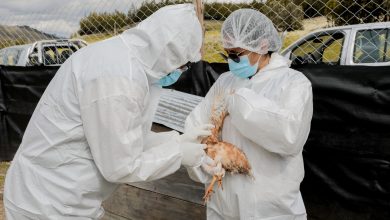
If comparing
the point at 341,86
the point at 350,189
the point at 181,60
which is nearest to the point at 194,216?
the point at 350,189

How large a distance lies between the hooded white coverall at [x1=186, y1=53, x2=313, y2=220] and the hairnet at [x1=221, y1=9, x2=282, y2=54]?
84 millimetres

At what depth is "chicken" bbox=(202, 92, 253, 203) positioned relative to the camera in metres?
2.15

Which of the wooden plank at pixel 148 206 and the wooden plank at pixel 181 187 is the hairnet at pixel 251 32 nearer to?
the wooden plank at pixel 181 187

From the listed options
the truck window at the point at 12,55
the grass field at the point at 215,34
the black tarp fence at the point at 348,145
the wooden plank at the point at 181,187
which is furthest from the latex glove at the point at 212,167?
the truck window at the point at 12,55

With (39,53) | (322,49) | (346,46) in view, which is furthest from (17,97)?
(346,46)

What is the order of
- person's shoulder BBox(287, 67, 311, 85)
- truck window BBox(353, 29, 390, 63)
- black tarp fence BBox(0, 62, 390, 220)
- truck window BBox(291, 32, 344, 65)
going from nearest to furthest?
person's shoulder BBox(287, 67, 311, 85) → black tarp fence BBox(0, 62, 390, 220) → truck window BBox(353, 29, 390, 63) → truck window BBox(291, 32, 344, 65)

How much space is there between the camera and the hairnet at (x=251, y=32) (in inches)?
89.6

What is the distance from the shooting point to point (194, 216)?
3.21 meters

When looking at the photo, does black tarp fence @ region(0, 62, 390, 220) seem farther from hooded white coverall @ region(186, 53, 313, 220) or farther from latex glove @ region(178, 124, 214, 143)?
latex glove @ region(178, 124, 214, 143)

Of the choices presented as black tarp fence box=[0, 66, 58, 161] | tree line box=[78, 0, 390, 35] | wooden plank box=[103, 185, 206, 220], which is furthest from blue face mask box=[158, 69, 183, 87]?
black tarp fence box=[0, 66, 58, 161]

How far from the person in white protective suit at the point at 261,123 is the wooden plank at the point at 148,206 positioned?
0.82 metres

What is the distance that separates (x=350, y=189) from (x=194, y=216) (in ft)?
3.73

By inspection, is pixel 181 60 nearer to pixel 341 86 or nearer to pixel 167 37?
pixel 167 37

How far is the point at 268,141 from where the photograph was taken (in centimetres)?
205
